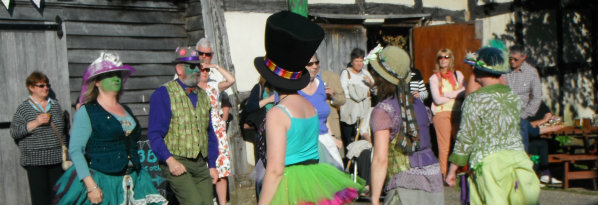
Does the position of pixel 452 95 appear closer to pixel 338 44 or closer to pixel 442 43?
pixel 442 43

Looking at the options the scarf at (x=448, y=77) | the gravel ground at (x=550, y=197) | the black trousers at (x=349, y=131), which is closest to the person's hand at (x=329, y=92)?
the black trousers at (x=349, y=131)

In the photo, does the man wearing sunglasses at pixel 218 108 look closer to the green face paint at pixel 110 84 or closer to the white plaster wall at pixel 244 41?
the white plaster wall at pixel 244 41

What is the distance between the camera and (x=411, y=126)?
459 cm

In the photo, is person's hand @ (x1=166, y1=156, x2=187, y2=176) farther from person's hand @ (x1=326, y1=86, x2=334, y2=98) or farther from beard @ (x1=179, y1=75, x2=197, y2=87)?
person's hand @ (x1=326, y1=86, x2=334, y2=98)

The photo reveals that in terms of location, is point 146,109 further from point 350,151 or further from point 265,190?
point 265,190

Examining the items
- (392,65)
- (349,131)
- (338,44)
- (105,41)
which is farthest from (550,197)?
(105,41)

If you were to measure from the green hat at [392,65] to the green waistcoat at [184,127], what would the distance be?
168cm

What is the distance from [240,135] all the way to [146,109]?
119cm

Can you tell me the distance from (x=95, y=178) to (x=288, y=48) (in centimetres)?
199

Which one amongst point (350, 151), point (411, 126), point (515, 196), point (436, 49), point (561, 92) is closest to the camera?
point (411, 126)

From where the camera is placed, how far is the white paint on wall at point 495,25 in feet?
41.8

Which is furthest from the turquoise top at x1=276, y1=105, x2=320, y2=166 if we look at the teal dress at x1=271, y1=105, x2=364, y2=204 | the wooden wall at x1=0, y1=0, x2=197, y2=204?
the wooden wall at x1=0, y1=0, x2=197, y2=204

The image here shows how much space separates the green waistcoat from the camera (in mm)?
5457

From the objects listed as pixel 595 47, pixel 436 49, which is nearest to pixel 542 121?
pixel 436 49
